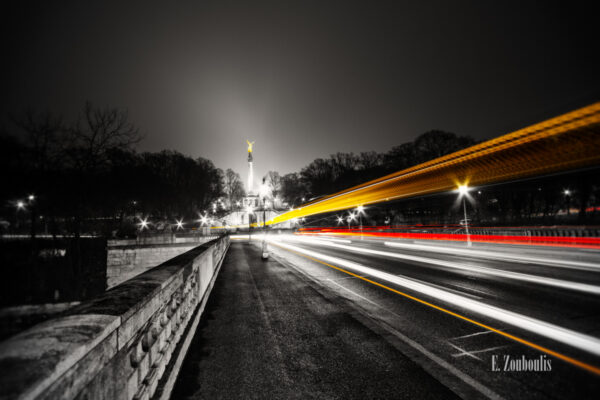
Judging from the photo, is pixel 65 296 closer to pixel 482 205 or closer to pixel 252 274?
pixel 252 274

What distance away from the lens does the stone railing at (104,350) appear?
1.39 m

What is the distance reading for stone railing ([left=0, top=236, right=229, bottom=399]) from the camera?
54.7 inches

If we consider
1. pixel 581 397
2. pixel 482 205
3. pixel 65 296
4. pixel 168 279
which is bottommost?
pixel 65 296

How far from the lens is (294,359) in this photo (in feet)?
13.6

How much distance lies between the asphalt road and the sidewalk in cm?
2

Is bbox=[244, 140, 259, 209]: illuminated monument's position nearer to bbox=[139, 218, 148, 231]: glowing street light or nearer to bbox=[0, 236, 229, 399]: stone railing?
bbox=[139, 218, 148, 231]: glowing street light

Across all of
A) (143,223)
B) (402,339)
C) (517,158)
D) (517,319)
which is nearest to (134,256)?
(402,339)

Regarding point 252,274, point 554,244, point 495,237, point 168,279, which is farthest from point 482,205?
point 168,279

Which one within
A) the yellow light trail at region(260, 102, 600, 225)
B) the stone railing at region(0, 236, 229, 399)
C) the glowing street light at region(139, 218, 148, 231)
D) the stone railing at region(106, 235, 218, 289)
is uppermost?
the yellow light trail at region(260, 102, 600, 225)

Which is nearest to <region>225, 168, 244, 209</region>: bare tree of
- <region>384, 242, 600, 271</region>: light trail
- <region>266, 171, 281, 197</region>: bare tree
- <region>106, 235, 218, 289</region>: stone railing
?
<region>266, 171, 281, 197</region>: bare tree

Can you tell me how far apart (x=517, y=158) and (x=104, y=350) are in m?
19.3

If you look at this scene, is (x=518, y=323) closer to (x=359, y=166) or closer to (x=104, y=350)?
(x=104, y=350)

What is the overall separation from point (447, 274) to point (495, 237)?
35.7 feet

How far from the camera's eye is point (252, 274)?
11.5 meters
